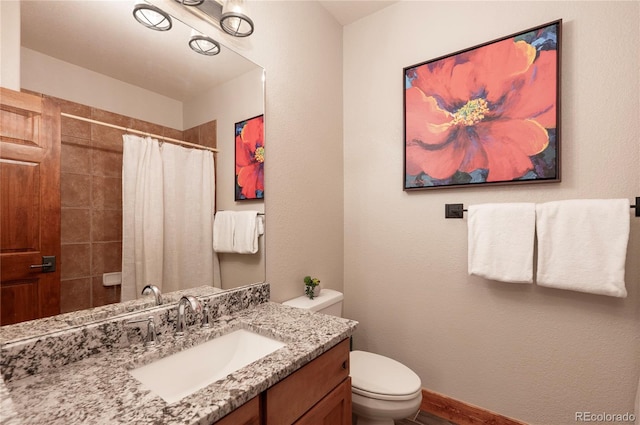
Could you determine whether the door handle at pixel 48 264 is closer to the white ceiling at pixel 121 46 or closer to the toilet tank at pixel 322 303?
the white ceiling at pixel 121 46

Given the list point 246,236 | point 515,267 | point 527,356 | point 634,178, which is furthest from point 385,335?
point 634,178

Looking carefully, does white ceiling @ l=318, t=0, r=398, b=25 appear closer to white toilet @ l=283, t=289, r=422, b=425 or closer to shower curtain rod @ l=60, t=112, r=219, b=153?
shower curtain rod @ l=60, t=112, r=219, b=153

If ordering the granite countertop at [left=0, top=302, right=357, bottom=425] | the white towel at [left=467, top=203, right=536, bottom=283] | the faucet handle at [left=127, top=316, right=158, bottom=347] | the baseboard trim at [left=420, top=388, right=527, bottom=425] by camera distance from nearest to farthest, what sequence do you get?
1. the granite countertop at [left=0, top=302, right=357, bottom=425]
2. the faucet handle at [left=127, top=316, right=158, bottom=347]
3. the white towel at [left=467, top=203, right=536, bottom=283]
4. the baseboard trim at [left=420, top=388, right=527, bottom=425]

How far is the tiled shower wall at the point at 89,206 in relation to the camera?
0.88 m

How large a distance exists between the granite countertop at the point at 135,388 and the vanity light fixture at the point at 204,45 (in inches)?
45.8

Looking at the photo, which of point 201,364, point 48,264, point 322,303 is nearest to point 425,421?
point 322,303

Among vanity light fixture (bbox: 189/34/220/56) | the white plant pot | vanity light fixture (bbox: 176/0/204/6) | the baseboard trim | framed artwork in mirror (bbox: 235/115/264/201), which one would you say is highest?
vanity light fixture (bbox: 176/0/204/6)

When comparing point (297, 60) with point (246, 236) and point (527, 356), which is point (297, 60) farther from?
point (527, 356)

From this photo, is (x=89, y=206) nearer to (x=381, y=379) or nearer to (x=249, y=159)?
(x=249, y=159)

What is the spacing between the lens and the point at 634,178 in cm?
126

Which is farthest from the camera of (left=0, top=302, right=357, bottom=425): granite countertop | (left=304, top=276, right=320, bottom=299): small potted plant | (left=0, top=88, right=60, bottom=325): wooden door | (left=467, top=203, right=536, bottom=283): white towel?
(left=304, top=276, right=320, bottom=299): small potted plant

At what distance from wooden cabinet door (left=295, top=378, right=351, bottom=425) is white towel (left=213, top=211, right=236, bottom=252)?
0.75 meters

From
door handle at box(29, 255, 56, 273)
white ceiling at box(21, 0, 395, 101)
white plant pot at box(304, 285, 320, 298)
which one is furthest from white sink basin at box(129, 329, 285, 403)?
white ceiling at box(21, 0, 395, 101)

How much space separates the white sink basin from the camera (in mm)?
865
